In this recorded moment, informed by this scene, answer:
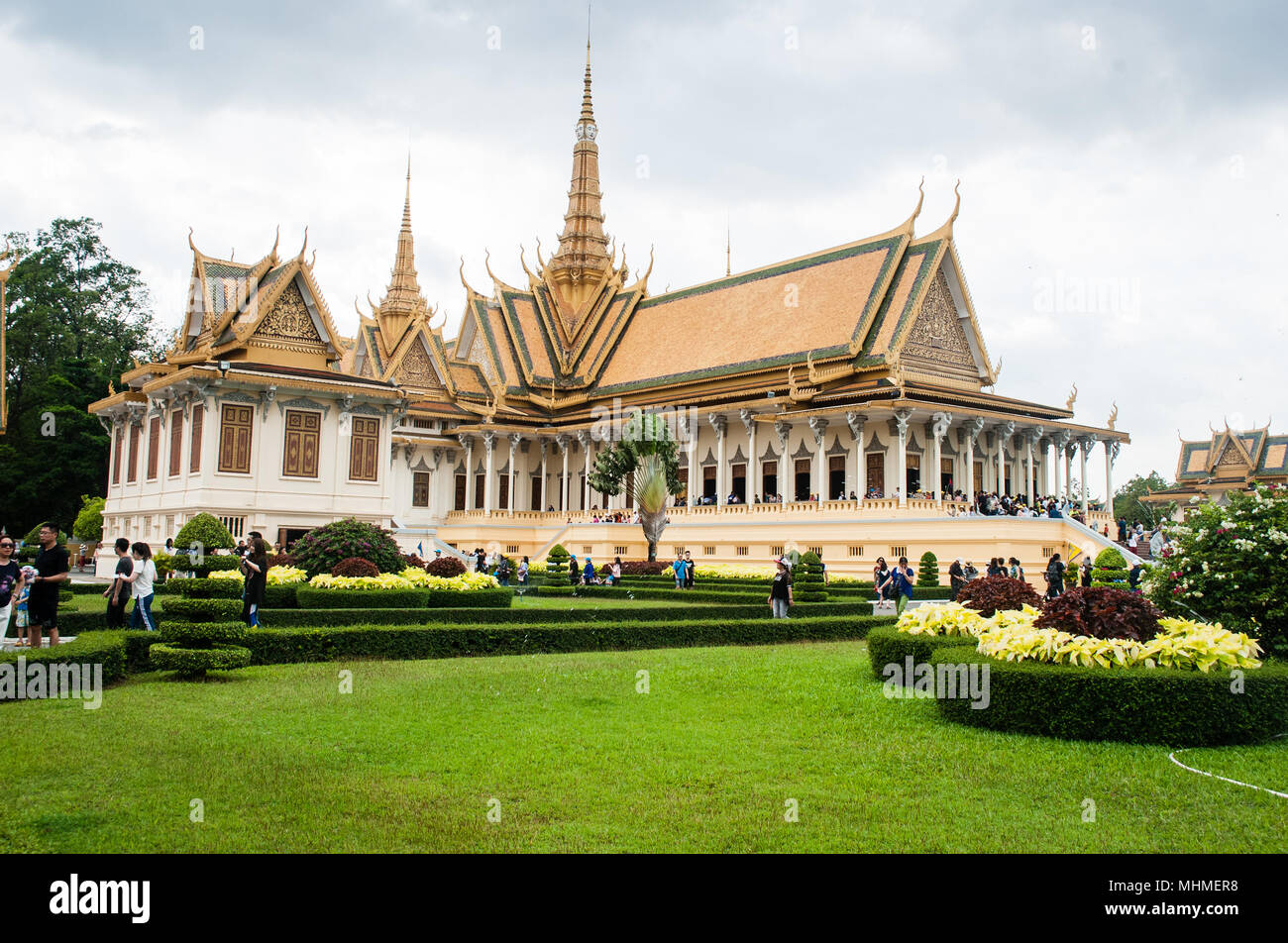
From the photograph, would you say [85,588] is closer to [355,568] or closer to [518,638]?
[355,568]

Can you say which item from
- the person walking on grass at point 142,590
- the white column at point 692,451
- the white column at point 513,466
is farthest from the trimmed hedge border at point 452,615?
the white column at point 513,466

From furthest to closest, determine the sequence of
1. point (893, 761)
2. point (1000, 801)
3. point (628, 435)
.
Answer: point (628, 435) < point (893, 761) < point (1000, 801)

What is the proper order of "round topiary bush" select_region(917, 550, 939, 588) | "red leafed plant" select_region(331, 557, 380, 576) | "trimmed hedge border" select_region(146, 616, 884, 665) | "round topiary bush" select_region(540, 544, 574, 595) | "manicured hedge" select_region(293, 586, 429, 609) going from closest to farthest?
"trimmed hedge border" select_region(146, 616, 884, 665) < "manicured hedge" select_region(293, 586, 429, 609) < "red leafed plant" select_region(331, 557, 380, 576) < "round topiary bush" select_region(917, 550, 939, 588) < "round topiary bush" select_region(540, 544, 574, 595)

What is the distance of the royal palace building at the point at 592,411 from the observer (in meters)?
30.3

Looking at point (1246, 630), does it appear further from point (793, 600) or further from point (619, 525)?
point (619, 525)

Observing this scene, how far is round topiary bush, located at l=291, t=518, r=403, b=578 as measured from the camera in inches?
774

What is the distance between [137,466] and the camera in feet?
109

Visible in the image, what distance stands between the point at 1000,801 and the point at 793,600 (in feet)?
50.1

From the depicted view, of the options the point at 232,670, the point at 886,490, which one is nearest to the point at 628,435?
the point at 886,490

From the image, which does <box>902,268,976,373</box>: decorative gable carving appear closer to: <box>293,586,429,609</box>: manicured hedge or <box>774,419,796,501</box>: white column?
<box>774,419,796,501</box>: white column

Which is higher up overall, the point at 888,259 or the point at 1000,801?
the point at 888,259

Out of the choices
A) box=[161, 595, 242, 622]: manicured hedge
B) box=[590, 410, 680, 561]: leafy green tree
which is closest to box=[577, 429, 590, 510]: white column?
box=[590, 410, 680, 561]: leafy green tree

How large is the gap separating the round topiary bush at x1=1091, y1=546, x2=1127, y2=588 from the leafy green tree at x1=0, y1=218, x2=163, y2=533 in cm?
3799

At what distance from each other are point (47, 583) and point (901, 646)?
29.0 ft
